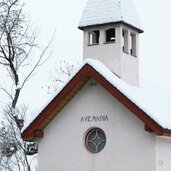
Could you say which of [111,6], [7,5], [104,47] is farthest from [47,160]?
[7,5]

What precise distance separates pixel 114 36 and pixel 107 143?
4560mm

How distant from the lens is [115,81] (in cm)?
2100

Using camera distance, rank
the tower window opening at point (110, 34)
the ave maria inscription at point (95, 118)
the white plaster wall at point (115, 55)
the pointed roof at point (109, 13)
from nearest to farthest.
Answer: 1. the ave maria inscription at point (95, 118)
2. the white plaster wall at point (115, 55)
3. the pointed roof at point (109, 13)
4. the tower window opening at point (110, 34)

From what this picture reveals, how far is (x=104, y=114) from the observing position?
2172 centimetres

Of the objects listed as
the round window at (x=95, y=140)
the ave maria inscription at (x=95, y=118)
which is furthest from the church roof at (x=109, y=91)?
the round window at (x=95, y=140)

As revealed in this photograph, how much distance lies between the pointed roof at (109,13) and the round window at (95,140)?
4136 millimetres

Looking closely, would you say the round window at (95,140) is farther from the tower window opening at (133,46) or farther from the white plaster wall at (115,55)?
the tower window opening at (133,46)

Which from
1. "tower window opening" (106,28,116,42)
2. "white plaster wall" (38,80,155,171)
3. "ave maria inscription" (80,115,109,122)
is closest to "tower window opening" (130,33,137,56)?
"tower window opening" (106,28,116,42)

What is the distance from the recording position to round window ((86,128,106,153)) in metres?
21.7

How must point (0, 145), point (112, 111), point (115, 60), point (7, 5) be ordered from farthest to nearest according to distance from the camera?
1. point (0, 145)
2. point (7, 5)
3. point (115, 60)
4. point (112, 111)

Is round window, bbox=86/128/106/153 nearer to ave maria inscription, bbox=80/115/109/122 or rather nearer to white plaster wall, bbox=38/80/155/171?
white plaster wall, bbox=38/80/155/171

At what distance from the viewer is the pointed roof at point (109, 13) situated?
76.4ft

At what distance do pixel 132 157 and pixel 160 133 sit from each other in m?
1.57

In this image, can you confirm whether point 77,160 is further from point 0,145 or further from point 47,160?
point 0,145
